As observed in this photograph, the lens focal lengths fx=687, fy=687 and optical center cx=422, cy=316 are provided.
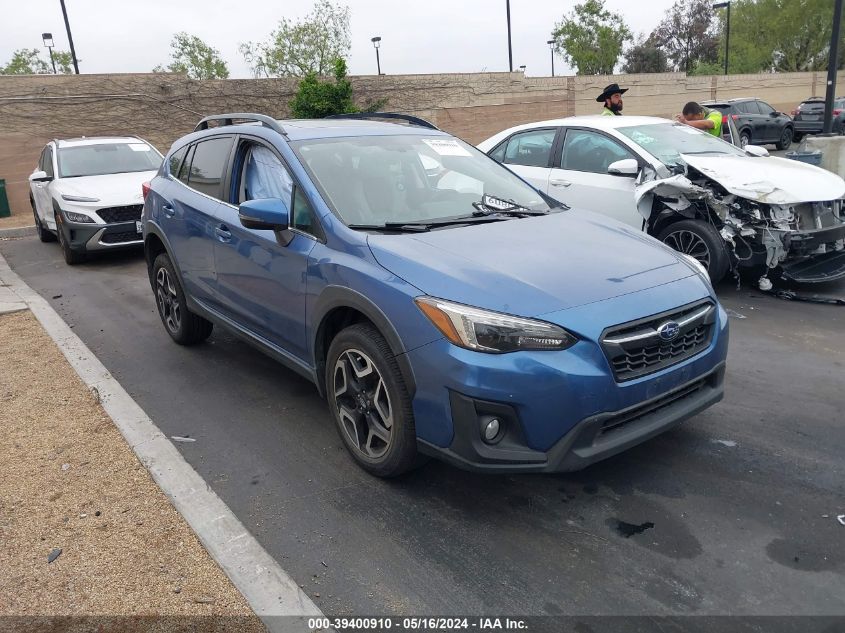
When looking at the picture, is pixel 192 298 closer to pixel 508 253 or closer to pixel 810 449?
pixel 508 253

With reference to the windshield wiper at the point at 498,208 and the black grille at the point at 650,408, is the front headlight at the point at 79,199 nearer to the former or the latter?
the windshield wiper at the point at 498,208

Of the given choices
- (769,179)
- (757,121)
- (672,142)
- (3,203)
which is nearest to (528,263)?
(769,179)

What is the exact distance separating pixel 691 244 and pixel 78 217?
7.77m

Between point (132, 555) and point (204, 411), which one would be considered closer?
point (132, 555)

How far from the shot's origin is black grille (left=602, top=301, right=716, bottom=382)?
114 inches

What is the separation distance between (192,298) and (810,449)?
4.23 meters

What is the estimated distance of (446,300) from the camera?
2.94m

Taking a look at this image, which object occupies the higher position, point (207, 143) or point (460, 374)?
point (207, 143)

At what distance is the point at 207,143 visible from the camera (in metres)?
5.12

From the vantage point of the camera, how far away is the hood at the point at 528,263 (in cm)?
297

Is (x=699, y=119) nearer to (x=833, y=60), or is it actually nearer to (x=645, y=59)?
(x=833, y=60)

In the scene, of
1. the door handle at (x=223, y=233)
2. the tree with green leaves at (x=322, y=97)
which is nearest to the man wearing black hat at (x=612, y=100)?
the door handle at (x=223, y=233)

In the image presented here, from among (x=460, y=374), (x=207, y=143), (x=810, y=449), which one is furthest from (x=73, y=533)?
(x=810, y=449)

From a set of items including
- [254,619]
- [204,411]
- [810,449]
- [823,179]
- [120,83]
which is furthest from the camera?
[120,83]
